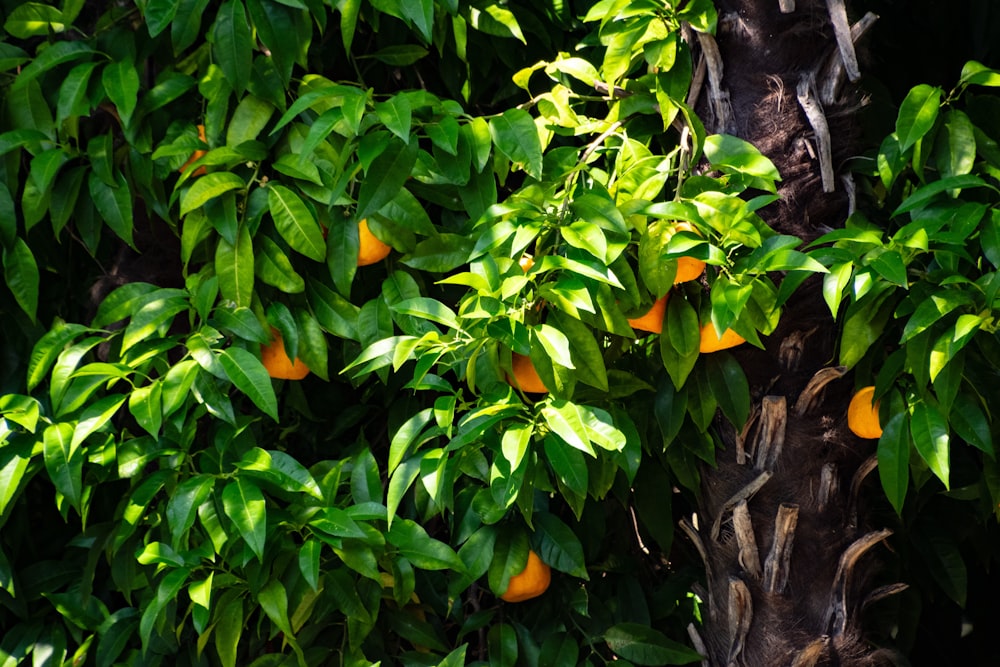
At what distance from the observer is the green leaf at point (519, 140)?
1.24 m

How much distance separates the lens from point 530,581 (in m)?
1.48

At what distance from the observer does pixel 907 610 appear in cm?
184

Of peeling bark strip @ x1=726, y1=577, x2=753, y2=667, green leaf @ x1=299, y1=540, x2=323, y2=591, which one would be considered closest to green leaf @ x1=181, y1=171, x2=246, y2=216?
green leaf @ x1=299, y1=540, x2=323, y2=591

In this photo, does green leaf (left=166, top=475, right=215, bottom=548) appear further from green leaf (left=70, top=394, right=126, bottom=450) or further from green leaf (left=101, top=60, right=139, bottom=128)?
green leaf (left=101, top=60, right=139, bottom=128)

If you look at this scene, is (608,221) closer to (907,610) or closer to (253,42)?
(253,42)

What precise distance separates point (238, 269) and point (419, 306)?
1.00 feet

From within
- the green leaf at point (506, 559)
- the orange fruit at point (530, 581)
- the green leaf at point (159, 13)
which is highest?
the green leaf at point (159, 13)

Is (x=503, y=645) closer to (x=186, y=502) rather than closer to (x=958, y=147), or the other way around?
(x=186, y=502)

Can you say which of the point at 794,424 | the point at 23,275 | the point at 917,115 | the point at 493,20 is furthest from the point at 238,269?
the point at 917,115

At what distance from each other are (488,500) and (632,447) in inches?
8.1

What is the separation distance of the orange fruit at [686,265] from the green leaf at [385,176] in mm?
314

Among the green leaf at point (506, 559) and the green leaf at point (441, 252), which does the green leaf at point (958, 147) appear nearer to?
the green leaf at point (441, 252)

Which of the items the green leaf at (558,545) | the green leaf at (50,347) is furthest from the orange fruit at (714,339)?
the green leaf at (50,347)

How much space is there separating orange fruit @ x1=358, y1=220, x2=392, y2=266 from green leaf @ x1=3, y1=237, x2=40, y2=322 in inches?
18.6
